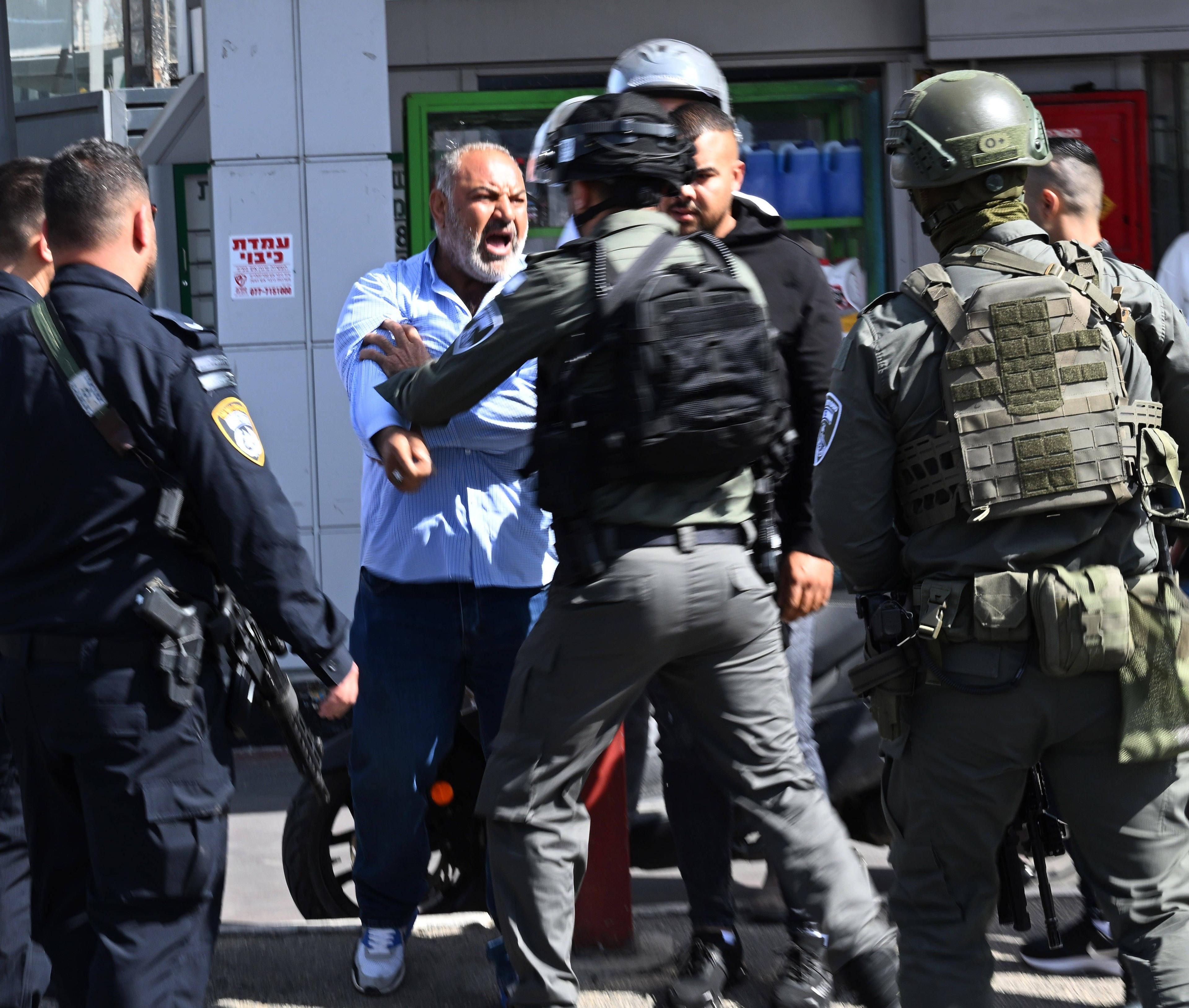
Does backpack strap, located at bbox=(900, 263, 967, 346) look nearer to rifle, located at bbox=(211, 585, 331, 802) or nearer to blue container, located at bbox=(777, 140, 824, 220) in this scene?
rifle, located at bbox=(211, 585, 331, 802)

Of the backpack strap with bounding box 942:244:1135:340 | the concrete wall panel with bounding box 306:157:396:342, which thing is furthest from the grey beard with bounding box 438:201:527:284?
the concrete wall panel with bounding box 306:157:396:342

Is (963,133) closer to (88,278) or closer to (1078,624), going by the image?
(1078,624)

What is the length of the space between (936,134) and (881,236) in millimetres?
5688

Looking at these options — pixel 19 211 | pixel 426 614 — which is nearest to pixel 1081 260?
pixel 426 614

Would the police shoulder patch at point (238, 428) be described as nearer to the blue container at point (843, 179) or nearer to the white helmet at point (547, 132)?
the white helmet at point (547, 132)

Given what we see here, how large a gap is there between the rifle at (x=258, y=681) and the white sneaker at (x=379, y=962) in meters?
0.58

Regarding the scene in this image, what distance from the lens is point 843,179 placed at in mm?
8211

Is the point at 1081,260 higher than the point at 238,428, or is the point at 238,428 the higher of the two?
the point at 1081,260

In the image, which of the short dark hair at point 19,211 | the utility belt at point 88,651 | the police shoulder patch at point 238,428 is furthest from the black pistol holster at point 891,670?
the short dark hair at point 19,211

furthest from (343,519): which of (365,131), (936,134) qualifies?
(936,134)

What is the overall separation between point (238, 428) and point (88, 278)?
404mm

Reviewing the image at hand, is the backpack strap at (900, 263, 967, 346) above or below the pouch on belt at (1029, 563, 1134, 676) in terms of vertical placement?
above

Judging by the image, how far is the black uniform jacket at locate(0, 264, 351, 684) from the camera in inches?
106

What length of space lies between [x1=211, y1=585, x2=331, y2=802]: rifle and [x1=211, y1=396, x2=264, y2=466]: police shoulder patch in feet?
0.99
